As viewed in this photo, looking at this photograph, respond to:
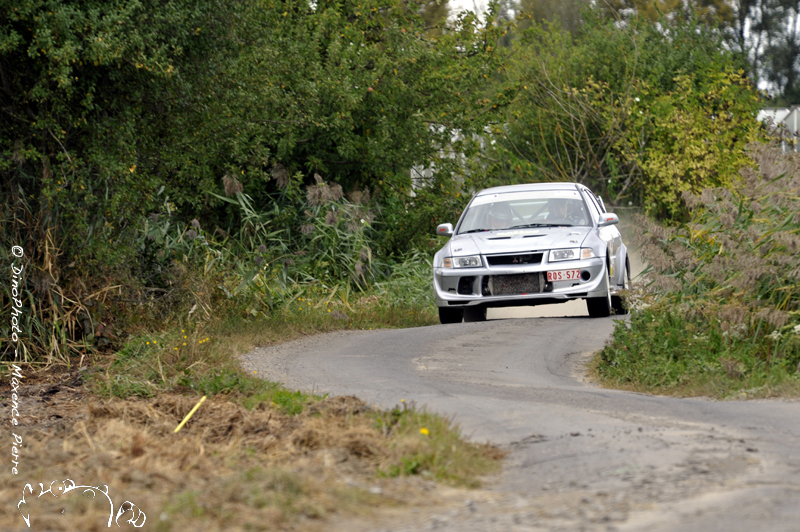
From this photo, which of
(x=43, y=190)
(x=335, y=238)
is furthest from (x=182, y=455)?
(x=335, y=238)

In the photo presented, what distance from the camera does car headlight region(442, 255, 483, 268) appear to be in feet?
39.1

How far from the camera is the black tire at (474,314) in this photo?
12.9m

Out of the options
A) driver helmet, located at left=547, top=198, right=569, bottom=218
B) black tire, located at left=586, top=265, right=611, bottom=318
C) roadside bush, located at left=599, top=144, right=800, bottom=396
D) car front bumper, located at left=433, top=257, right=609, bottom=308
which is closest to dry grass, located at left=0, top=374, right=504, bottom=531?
roadside bush, located at left=599, top=144, right=800, bottom=396

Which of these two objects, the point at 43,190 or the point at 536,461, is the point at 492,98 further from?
the point at 536,461

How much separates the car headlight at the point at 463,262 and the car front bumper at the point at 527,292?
0.05m

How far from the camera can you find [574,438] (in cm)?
548

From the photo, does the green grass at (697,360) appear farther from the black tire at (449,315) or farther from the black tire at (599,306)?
the black tire at (449,315)

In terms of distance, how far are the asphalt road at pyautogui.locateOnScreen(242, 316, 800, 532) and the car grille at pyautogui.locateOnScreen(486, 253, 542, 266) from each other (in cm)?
195

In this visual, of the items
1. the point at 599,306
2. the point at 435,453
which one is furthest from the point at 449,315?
the point at 435,453

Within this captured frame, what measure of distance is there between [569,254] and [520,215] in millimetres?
1561

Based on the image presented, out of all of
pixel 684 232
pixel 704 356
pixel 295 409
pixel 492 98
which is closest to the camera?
pixel 295 409

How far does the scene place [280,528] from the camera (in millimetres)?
3842

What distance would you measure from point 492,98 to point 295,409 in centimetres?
1334

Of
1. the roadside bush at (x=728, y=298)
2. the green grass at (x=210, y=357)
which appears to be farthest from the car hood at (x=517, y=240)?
the roadside bush at (x=728, y=298)
